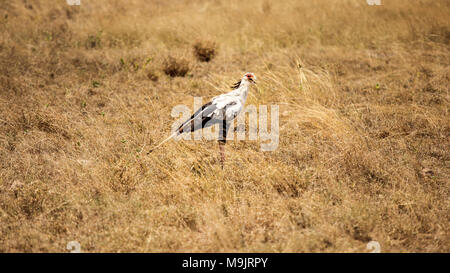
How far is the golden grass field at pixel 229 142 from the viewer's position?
3475 millimetres

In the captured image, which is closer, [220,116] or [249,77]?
[220,116]

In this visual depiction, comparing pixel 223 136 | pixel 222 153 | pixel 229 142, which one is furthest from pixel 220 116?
pixel 229 142

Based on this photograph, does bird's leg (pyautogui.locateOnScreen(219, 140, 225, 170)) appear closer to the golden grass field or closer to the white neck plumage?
the golden grass field

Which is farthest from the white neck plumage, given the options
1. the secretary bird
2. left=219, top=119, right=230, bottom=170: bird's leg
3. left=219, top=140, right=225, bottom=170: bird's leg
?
left=219, top=140, right=225, bottom=170: bird's leg

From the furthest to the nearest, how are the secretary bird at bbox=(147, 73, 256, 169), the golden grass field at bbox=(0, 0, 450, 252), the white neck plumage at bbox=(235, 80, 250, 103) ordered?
the white neck plumage at bbox=(235, 80, 250, 103) < the secretary bird at bbox=(147, 73, 256, 169) < the golden grass field at bbox=(0, 0, 450, 252)

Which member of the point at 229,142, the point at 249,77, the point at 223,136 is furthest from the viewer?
the point at 229,142

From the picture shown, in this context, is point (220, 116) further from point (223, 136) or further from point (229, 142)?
point (229, 142)

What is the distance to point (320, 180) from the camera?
13.8 feet

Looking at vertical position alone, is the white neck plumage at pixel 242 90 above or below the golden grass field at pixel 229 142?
above

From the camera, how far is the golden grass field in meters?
3.47

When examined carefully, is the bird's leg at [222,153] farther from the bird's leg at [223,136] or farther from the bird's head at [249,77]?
the bird's head at [249,77]

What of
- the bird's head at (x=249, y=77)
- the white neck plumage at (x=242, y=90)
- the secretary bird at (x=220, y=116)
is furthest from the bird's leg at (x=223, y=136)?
the bird's head at (x=249, y=77)

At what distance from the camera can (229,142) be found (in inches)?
206
